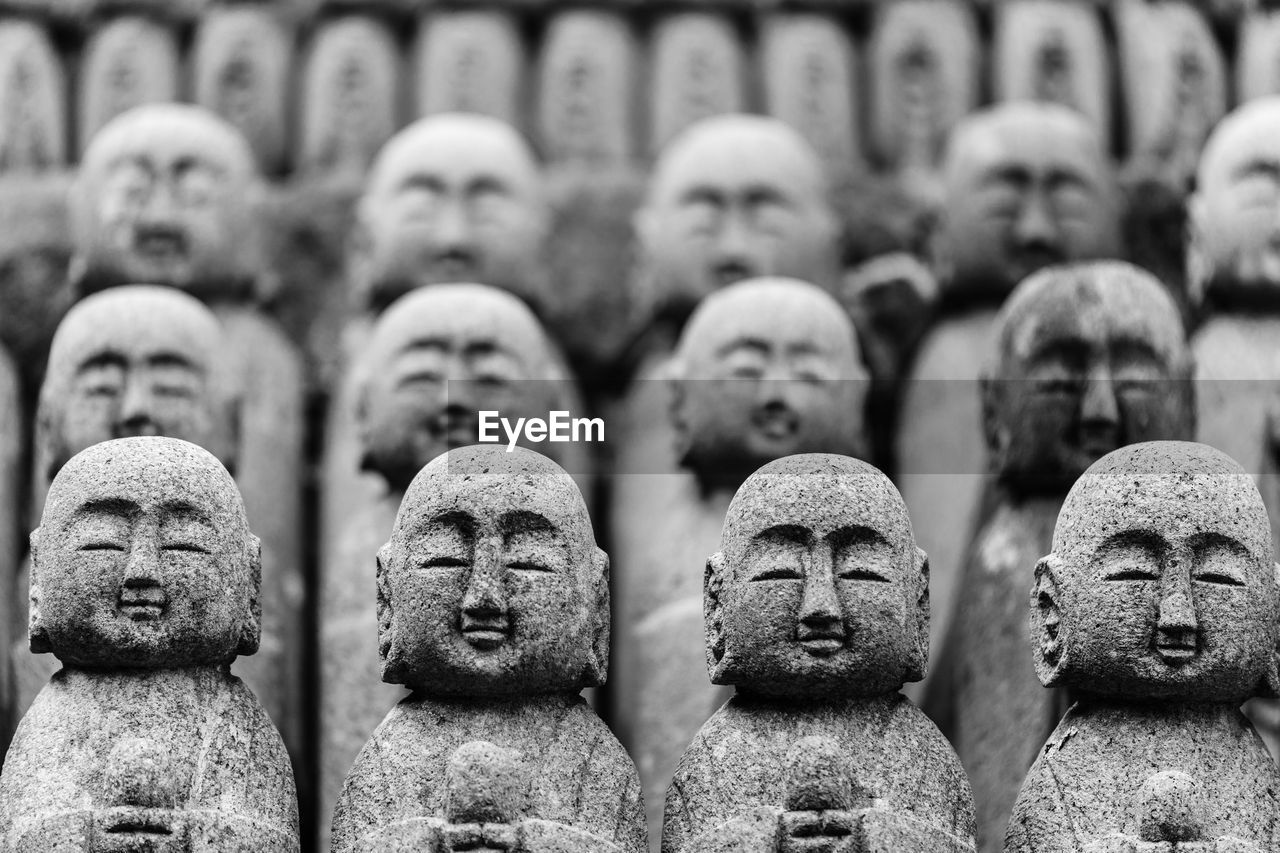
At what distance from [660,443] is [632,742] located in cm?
192

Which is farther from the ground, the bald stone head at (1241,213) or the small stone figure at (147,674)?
the bald stone head at (1241,213)

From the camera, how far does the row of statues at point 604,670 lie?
31.2 ft

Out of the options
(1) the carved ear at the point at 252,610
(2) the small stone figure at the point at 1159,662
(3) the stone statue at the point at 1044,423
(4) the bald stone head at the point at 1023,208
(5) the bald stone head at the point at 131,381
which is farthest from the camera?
(4) the bald stone head at the point at 1023,208

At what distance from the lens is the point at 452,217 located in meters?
13.9

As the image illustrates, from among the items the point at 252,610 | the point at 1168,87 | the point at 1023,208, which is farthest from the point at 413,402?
the point at 1168,87

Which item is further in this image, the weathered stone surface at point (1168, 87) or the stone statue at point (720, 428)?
the weathered stone surface at point (1168, 87)

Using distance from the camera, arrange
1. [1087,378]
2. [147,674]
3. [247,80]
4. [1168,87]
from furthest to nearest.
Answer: [247,80], [1168,87], [1087,378], [147,674]

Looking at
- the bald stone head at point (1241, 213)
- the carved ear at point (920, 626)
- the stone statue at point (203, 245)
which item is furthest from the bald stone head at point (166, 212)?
the carved ear at point (920, 626)

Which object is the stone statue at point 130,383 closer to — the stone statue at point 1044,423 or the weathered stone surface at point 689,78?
the stone statue at point 1044,423

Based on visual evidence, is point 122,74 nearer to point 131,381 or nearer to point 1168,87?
point 131,381

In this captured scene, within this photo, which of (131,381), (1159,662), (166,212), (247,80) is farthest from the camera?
(247,80)

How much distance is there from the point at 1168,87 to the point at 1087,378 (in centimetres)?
390

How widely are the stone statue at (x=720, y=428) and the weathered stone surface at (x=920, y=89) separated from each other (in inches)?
111

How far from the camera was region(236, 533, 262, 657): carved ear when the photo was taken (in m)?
9.93
